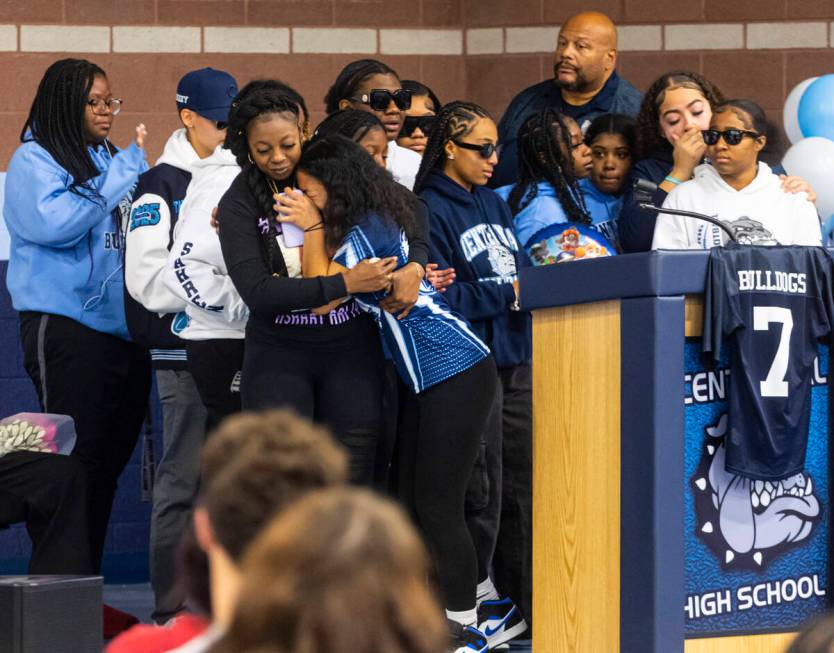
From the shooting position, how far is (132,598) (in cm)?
541

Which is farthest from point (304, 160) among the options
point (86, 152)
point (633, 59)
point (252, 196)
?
point (633, 59)

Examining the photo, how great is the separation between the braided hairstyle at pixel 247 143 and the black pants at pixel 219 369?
0.44 metres

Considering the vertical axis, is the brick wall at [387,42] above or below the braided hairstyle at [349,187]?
above

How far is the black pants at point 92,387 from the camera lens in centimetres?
452

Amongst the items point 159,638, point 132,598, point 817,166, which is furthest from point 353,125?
point 159,638

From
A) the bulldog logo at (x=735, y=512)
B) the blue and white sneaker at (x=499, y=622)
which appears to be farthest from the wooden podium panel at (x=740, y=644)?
the blue and white sneaker at (x=499, y=622)

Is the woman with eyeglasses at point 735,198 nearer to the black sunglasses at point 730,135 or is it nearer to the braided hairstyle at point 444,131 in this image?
the black sunglasses at point 730,135

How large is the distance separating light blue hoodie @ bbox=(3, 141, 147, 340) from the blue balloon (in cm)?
239

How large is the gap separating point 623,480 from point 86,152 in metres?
2.21

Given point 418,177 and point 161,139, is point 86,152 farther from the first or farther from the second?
point 161,139

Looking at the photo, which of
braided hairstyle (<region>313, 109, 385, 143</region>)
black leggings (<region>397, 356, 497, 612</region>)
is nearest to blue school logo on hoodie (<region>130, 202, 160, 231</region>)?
braided hairstyle (<region>313, 109, 385, 143</region>)

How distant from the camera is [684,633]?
10.2 feet

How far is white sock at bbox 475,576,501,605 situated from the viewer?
4.35 m

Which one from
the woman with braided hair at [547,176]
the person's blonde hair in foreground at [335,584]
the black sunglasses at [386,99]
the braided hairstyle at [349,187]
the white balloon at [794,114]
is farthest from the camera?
the white balloon at [794,114]
